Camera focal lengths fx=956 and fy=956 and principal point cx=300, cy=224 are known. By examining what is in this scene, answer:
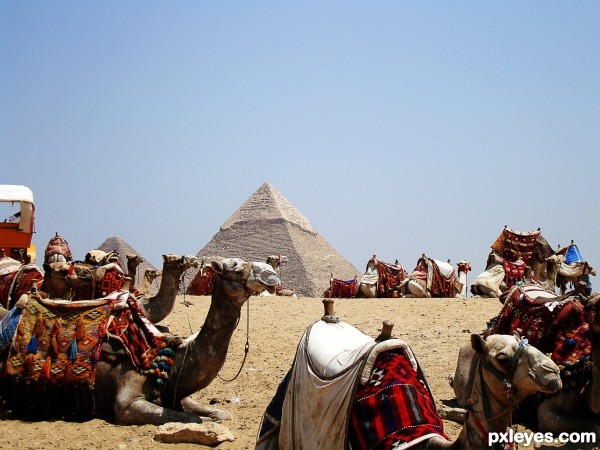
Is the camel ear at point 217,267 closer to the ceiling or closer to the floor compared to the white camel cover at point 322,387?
closer to the ceiling

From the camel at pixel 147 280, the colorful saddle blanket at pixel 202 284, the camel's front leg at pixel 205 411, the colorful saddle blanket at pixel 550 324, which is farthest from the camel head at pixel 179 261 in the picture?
the colorful saddle blanket at pixel 202 284

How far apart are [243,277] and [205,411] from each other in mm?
1317

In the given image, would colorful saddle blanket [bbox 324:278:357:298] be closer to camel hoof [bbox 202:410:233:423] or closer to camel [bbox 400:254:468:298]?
camel [bbox 400:254:468:298]

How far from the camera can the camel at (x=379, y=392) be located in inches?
177

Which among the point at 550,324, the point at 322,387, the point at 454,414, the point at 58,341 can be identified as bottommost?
the point at 454,414

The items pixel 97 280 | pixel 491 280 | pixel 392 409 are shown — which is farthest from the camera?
pixel 491 280

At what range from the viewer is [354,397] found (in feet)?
16.8

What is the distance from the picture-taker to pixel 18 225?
1930 cm

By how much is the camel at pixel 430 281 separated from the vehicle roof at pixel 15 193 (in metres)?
9.02

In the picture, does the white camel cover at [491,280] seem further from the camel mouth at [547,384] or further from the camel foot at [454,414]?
the camel mouth at [547,384]

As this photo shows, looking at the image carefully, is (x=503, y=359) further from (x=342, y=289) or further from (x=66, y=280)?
(x=342, y=289)

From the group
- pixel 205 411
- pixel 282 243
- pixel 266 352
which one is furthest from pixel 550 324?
pixel 282 243

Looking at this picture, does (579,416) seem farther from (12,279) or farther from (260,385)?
(12,279)

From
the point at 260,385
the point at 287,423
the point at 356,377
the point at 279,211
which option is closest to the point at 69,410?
the point at 260,385
